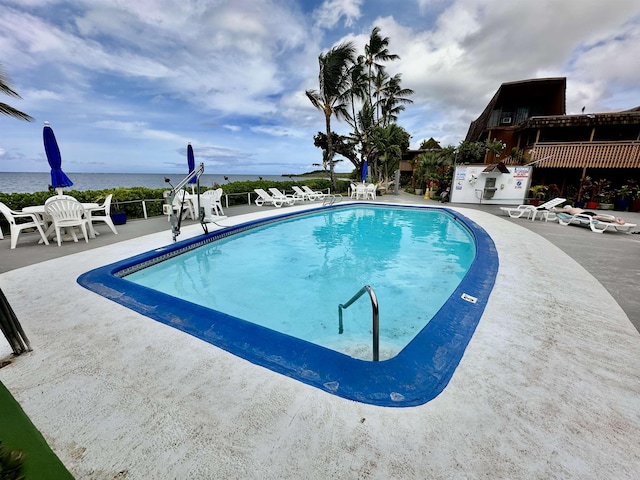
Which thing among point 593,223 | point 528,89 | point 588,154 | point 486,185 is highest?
point 528,89

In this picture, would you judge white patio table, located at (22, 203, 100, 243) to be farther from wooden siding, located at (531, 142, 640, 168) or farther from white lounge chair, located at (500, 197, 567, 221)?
wooden siding, located at (531, 142, 640, 168)

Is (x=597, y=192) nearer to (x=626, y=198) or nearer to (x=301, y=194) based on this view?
(x=626, y=198)

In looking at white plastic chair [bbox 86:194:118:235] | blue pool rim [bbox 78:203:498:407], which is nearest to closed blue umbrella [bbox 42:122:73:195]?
white plastic chair [bbox 86:194:118:235]

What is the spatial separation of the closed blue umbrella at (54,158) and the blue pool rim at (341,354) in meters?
3.53

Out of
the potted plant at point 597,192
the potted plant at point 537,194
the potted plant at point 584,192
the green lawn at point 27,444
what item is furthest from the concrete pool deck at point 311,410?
the potted plant at point 584,192

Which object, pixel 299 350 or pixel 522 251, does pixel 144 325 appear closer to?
pixel 299 350

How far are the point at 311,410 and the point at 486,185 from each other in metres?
15.3

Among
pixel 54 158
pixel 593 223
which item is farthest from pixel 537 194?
pixel 54 158

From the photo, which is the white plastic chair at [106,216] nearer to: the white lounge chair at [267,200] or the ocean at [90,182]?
the white lounge chair at [267,200]

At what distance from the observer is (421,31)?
1342cm

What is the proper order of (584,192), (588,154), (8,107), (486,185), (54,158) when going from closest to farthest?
1. (54,158)
2. (8,107)
3. (584,192)
4. (588,154)
5. (486,185)

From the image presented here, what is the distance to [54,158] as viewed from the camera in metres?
5.43

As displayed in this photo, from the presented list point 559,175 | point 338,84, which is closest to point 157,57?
point 338,84

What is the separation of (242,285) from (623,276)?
20.0 ft
